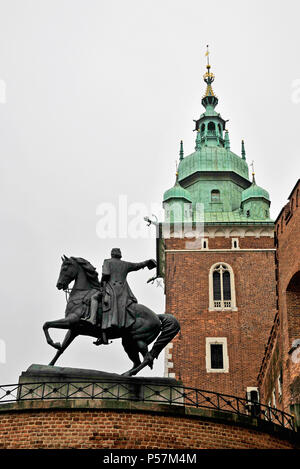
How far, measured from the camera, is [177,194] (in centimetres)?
5038

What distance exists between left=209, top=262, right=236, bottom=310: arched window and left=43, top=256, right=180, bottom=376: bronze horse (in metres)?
25.8

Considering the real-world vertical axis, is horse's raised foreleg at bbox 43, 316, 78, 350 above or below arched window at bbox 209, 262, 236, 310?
below

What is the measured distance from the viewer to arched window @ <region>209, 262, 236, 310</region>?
1746 inches

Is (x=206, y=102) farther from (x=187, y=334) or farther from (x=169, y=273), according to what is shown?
(x=187, y=334)

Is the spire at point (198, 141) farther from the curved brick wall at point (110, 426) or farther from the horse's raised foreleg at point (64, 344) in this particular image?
the curved brick wall at point (110, 426)

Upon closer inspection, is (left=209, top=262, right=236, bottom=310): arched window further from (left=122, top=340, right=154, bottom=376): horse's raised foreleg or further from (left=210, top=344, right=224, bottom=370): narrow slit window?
(left=122, top=340, right=154, bottom=376): horse's raised foreleg

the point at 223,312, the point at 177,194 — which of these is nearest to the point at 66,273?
the point at 223,312

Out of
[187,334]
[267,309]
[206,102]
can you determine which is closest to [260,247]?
[267,309]

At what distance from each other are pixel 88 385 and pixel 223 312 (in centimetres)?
2765

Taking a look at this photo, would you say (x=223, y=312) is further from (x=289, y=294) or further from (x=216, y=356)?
(x=289, y=294)

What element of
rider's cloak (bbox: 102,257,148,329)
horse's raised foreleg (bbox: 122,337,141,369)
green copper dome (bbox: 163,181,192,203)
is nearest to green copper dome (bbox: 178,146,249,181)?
green copper dome (bbox: 163,181,192,203)

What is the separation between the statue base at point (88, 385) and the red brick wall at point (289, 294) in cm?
654
